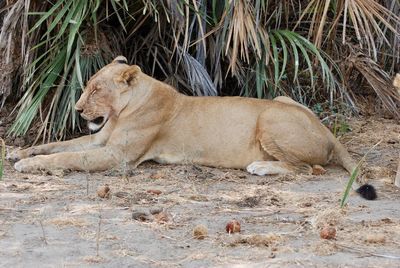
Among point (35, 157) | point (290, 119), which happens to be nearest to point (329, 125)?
point (290, 119)

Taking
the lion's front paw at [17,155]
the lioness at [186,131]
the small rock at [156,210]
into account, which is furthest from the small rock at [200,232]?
the lion's front paw at [17,155]

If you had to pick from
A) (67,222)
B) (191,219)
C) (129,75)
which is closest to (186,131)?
(129,75)

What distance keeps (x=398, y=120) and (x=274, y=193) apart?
2.83 m

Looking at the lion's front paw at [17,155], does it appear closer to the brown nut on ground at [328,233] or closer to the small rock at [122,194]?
the small rock at [122,194]

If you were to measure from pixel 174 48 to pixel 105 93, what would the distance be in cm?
81

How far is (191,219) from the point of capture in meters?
4.40

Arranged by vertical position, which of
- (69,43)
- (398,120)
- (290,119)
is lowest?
(398,120)

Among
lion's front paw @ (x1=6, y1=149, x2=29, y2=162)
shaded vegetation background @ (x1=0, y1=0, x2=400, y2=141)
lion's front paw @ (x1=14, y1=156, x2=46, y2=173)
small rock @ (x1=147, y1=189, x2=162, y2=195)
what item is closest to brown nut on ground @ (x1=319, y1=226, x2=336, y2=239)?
small rock @ (x1=147, y1=189, x2=162, y2=195)

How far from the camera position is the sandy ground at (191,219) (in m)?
3.69

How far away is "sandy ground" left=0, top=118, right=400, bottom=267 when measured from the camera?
12.1 ft

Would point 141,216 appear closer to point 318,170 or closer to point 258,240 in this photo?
point 258,240

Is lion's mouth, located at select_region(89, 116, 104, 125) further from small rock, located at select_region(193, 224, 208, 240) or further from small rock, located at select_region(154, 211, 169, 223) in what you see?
small rock, located at select_region(193, 224, 208, 240)

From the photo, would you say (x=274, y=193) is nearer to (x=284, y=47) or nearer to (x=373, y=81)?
(x=284, y=47)

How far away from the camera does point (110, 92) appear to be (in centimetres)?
605
